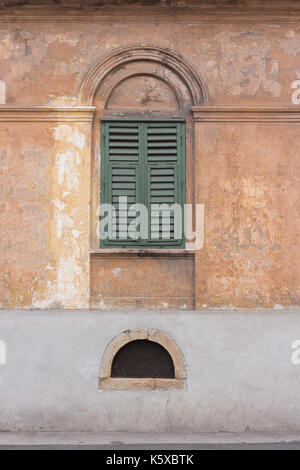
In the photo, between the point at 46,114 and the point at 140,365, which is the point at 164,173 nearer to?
the point at 46,114

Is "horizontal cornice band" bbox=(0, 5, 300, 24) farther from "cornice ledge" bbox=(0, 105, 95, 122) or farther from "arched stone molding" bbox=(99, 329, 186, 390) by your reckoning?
"arched stone molding" bbox=(99, 329, 186, 390)

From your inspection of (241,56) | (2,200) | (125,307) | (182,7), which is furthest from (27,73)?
(125,307)

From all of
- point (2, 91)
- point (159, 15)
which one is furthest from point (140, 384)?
point (159, 15)

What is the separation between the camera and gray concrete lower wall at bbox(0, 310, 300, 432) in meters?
7.89

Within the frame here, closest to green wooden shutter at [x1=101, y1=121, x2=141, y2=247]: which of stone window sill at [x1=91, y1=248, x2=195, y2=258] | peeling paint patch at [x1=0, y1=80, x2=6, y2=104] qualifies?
stone window sill at [x1=91, y1=248, x2=195, y2=258]

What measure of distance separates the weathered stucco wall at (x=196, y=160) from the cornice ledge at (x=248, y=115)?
0.09 m

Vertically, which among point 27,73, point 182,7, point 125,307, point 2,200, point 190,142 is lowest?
point 125,307

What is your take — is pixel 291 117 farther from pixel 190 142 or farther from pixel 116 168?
pixel 116 168

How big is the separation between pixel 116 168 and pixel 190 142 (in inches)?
42.2

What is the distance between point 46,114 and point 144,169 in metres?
1.51

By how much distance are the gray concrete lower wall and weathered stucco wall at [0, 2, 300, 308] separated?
0.31 meters

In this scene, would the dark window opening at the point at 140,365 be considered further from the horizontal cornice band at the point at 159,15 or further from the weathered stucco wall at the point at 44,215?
the horizontal cornice band at the point at 159,15

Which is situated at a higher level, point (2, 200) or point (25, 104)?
point (25, 104)

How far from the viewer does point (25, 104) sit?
8359 millimetres
